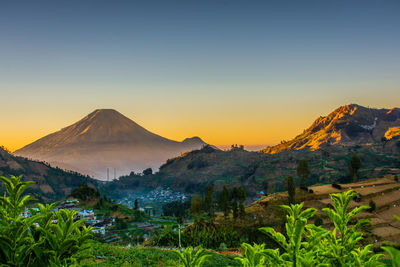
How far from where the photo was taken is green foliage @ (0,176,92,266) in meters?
5.92

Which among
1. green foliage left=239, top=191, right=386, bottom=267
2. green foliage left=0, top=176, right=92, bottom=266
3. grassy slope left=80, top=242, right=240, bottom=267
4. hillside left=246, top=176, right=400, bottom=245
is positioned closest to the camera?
green foliage left=239, top=191, right=386, bottom=267

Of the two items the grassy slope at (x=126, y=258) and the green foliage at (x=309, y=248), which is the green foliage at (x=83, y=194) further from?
the green foliage at (x=309, y=248)

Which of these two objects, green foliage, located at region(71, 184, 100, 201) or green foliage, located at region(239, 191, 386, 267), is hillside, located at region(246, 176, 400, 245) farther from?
green foliage, located at region(71, 184, 100, 201)

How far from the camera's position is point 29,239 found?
6281mm

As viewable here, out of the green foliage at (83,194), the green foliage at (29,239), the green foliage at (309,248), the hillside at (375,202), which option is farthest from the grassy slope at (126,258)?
the green foliage at (83,194)

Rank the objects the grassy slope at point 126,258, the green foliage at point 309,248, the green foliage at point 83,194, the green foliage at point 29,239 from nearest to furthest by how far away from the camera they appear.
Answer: the green foliage at point 309,248 < the green foliage at point 29,239 < the grassy slope at point 126,258 < the green foliage at point 83,194

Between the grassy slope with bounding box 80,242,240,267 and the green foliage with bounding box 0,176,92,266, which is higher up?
the green foliage with bounding box 0,176,92,266

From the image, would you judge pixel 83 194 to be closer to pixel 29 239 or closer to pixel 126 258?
pixel 126 258

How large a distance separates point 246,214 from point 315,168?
14046 cm

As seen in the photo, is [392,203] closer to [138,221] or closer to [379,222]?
[379,222]

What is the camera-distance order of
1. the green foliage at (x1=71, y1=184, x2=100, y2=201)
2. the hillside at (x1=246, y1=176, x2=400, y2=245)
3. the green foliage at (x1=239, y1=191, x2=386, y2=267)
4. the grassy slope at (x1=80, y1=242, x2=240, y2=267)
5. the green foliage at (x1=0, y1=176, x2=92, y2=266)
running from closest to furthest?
the green foliage at (x1=239, y1=191, x2=386, y2=267)
the green foliage at (x1=0, y1=176, x2=92, y2=266)
the grassy slope at (x1=80, y1=242, x2=240, y2=267)
the hillside at (x1=246, y1=176, x2=400, y2=245)
the green foliage at (x1=71, y1=184, x2=100, y2=201)

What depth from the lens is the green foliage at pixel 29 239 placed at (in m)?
5.92

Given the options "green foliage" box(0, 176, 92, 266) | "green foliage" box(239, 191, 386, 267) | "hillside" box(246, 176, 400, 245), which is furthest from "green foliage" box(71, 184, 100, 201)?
"green foliage" box(239, 191, 386, 267)

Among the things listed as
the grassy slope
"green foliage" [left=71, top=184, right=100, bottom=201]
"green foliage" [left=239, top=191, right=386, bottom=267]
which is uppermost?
"green foliage" [left=239, top=191, right=386, bottom=267]
